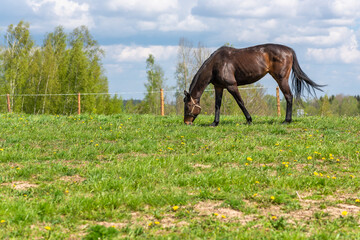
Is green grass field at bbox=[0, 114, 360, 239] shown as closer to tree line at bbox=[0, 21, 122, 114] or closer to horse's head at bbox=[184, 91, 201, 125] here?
horse's head at bbox=[184, 91, 201, 125]

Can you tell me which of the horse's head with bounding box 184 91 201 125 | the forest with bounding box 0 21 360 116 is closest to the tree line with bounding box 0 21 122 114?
the forest with bounding box 0 21 360 116

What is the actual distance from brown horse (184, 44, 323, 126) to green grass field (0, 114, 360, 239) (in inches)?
96.0

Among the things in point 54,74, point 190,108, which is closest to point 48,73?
point 54,74

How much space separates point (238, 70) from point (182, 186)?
6.95 metres

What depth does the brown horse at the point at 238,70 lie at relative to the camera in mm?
11587

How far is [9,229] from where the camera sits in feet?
13.0

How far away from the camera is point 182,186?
5473 millimetres

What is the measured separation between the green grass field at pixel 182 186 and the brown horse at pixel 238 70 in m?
2.44

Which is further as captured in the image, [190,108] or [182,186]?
[190,108]

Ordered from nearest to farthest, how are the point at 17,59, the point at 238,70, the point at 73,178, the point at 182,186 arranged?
the point at 182,186
the point at 73,178
the point at 238,70
the point at 17,59

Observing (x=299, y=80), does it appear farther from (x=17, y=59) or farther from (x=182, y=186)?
(x=17, y=59)

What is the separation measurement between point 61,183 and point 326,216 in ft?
11.7

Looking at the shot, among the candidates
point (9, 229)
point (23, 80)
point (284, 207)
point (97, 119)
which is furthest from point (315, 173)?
point (23, 80)

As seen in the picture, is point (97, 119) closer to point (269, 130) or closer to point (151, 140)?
point (151, 140)
